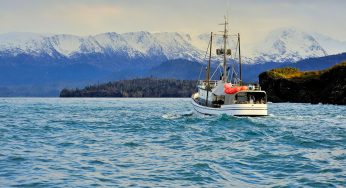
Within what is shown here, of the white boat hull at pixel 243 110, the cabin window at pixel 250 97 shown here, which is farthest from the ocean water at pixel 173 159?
the cabin window at pixel 250 97

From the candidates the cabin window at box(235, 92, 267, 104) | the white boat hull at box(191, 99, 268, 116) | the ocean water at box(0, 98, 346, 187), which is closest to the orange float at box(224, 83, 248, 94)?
the cabin window at box(235, 92, 267, 104)

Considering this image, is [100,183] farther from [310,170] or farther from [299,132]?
[299,132]

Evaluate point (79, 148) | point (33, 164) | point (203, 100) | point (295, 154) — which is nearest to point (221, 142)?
point (295, 154)

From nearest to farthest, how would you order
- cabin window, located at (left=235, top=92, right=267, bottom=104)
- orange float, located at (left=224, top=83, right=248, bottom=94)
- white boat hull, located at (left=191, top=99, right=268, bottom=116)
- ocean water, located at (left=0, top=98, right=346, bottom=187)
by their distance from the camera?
ocean water, located at (left=0, top=98, right=346, bottom=187), white boat hull, located at (left=191, top=99, right=268, bottom=116), orange float, located at (left=224, top=83, right=248, bottom=94), cabin window, located at (left=235, top=92, right=267, bottom=104)

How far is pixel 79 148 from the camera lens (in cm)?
3888

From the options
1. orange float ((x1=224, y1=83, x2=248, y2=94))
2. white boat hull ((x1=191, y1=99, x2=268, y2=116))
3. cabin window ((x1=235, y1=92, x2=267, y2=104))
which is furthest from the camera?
cabin window ((x1=235, y1=92, x2=267, y2=104))

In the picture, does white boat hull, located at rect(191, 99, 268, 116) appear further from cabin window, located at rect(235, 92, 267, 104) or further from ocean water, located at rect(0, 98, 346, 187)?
ocean water, located at rect(0, 98, 346, 187)

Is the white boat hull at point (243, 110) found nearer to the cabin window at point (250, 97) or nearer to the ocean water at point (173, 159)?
the cabin window at point (250, 97)

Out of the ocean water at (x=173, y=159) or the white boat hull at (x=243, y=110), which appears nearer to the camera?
the ocean water at (x=173, y=159)

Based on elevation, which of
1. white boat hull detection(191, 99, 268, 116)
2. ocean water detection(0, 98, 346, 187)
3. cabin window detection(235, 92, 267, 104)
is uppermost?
cabin window detection(235, 92, 267, 104)

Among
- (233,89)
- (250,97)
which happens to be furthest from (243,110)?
(233,89)

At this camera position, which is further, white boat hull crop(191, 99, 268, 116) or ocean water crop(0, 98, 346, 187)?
white boat hull crop(191, 99, 268, 116)

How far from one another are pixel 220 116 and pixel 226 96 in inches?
197

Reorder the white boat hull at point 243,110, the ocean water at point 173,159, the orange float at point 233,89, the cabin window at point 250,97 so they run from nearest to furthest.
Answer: the ocean water at point 173,159 < the white boat hull at point 243,110 < the orange float at point 233,89 < the cabin window at point 250,97
